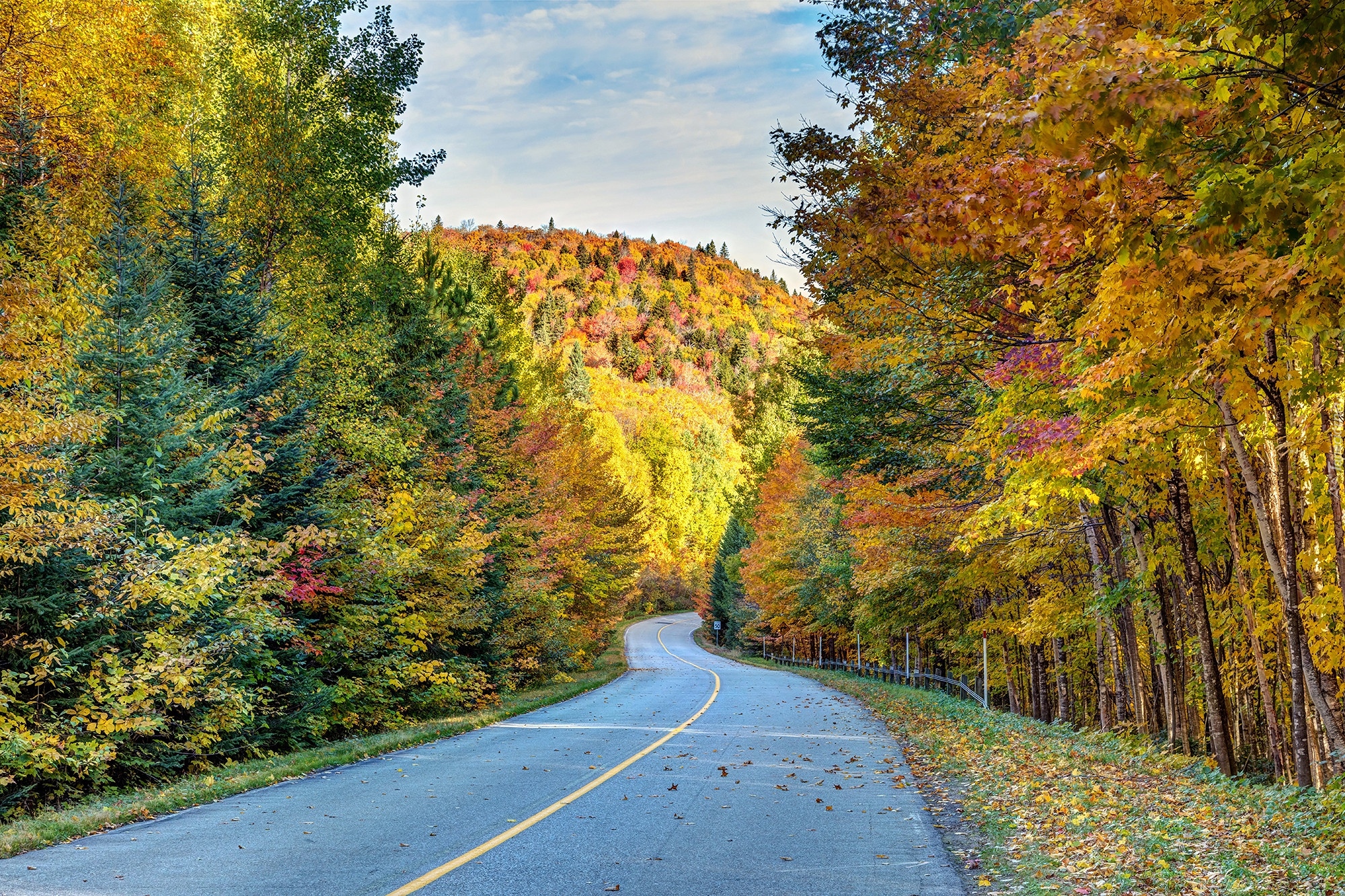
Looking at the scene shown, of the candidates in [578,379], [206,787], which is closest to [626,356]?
[578,379]

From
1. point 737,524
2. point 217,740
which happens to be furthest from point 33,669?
point 737,524

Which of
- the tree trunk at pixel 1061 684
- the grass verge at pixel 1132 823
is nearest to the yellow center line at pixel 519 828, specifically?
the grass verge at pixel 1132 823

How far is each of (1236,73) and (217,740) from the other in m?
12.6

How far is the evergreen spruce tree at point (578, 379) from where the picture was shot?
90.2 meters

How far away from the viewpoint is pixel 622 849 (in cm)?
718

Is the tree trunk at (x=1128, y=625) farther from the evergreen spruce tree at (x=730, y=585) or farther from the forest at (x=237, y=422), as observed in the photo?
the evergreen spruce tree at (x=730, y=585)

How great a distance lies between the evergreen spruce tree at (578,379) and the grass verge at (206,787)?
2749 inches

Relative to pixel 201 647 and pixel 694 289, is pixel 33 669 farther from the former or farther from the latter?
pixel 694 289

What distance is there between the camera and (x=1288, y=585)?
28.3ft

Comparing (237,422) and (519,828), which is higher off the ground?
(237,422)

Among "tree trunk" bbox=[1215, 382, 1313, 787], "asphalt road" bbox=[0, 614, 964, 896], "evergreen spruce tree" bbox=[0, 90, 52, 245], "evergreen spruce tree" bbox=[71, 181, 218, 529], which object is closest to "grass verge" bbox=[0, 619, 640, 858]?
"asphalt road" bbox=[0, 614, 964, 896]

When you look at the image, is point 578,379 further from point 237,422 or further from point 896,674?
point 237,422

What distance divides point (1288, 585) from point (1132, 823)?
109 inches

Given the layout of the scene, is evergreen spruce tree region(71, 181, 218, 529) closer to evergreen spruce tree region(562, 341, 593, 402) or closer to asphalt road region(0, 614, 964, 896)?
asphalt road region(0, 614, 964, 896)
